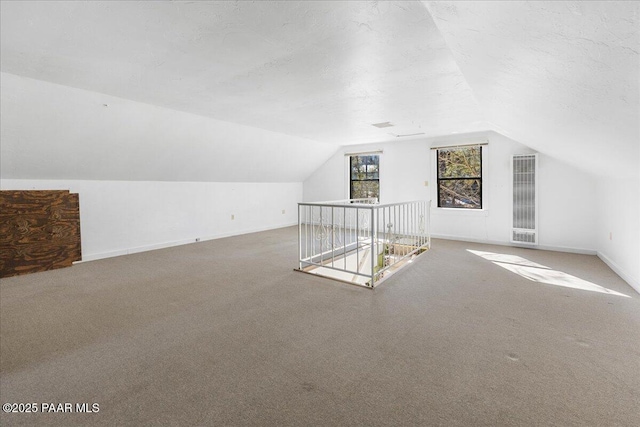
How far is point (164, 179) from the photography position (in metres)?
5.49

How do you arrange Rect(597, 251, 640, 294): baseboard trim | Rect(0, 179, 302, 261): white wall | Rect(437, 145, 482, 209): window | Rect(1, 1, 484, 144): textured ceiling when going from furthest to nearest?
1. Rect(437, 145, 482, 209): window
2. Rect(0, 179, 302, 261): white wall
3. Rect(597, 251, 640, 294): baseboard trim
4. Rect(1, 1, 484, 144): textured ceiling

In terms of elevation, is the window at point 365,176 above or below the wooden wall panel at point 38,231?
above

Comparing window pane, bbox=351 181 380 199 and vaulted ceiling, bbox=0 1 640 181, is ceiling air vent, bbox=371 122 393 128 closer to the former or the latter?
vaulted ceiling, bbox=0 1 640 181

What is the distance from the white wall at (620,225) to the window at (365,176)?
4128 mm

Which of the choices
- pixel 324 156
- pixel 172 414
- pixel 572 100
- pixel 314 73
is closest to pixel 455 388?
pixel 172 414

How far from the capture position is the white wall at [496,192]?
4832 millimetres

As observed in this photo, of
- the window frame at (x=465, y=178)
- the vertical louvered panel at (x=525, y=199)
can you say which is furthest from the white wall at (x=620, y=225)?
the window frame at (x=465, y=178)

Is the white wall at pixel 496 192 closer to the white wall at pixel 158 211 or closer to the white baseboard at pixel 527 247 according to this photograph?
the white baseboard at pixel 527 247

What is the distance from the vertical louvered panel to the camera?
5133 mm

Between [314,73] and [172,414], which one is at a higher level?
[314,73]

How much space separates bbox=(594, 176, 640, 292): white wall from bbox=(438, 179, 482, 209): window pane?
182cm

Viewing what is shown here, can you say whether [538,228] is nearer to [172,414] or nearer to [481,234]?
[481,234]

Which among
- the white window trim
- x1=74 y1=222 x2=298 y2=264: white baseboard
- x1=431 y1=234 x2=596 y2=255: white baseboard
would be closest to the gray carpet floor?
x1=74 y1=222 x2=298 y2=264: white baseboard

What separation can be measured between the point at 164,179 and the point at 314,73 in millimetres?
4150
